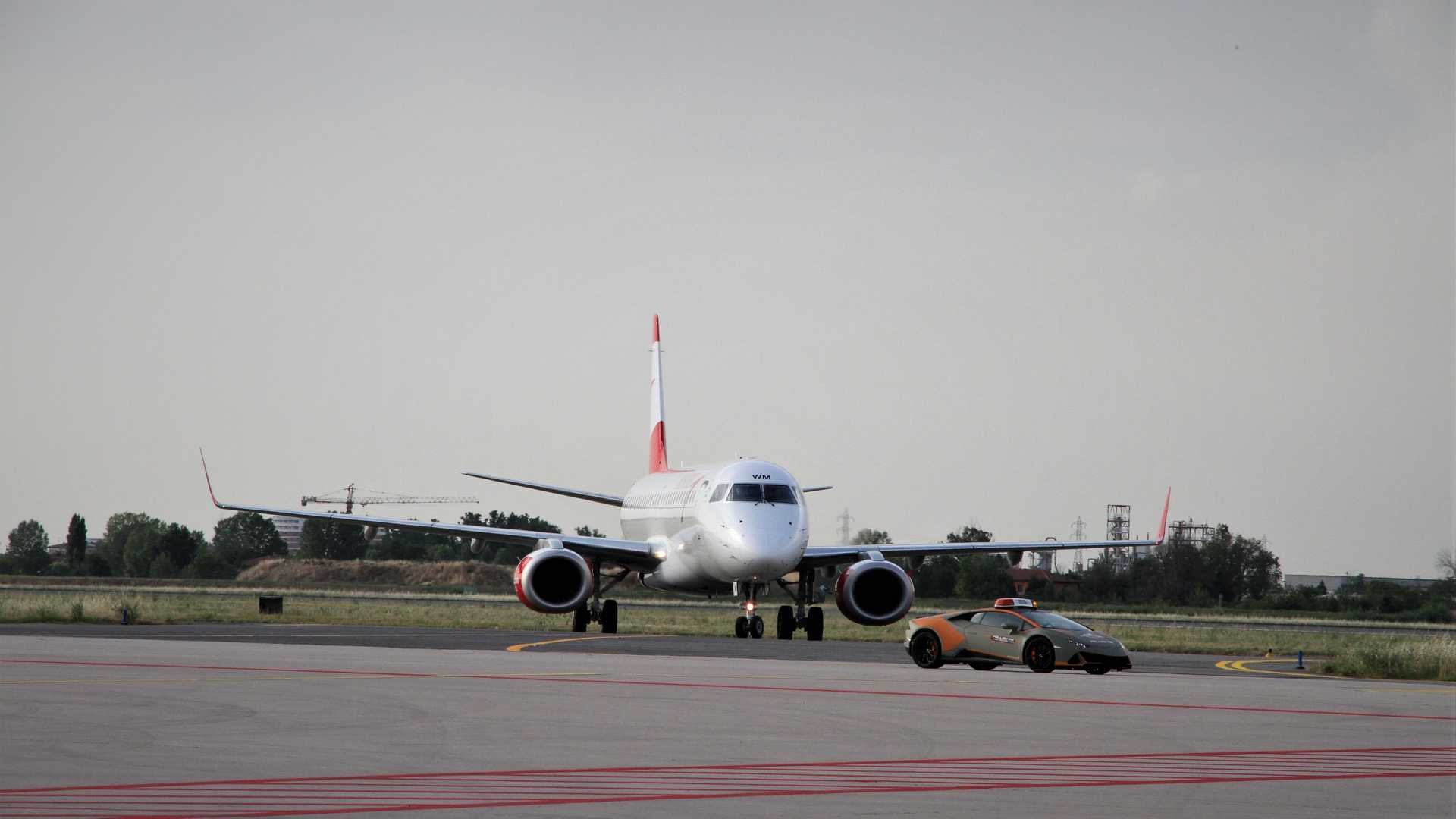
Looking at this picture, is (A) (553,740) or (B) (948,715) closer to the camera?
(A) (553,740)

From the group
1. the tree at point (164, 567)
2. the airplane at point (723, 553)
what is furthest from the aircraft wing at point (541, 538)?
the tree at point (164, 567)

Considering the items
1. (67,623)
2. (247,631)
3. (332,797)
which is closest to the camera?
(332,797)

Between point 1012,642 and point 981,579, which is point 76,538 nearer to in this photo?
point 981,579

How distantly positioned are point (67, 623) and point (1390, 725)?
104 ft

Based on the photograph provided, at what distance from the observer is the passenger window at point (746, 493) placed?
36094mm

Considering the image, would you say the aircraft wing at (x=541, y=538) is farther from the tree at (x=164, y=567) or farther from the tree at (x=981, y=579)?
the tree at (x=164, y=567)

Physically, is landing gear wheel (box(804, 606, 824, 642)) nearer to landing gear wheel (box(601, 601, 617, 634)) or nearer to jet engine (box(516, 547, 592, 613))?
landing gear wheel (box(601, 601, 617, 634))

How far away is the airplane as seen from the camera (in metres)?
35.9

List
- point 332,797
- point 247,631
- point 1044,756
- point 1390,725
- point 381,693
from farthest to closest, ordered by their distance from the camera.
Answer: point 247,631 → point 381,693 → point 1390,725 → point 1044,756 → point 332,797

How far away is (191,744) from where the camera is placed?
42.5 ft

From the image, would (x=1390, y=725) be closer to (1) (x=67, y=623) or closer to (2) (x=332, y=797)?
(2) (x=332, y=797)

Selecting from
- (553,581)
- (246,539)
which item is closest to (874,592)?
(553,581)

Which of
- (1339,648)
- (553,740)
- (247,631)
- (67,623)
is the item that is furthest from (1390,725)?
(67,623)

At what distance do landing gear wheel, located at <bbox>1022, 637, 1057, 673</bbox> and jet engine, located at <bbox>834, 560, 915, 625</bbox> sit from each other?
463 inches
